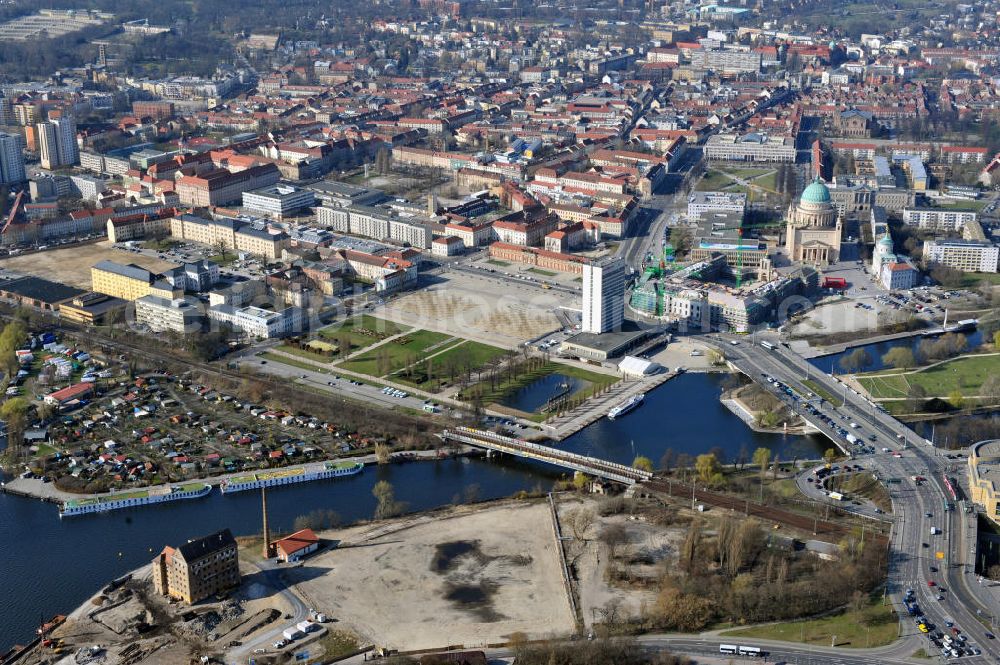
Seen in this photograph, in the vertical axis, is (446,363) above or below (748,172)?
below

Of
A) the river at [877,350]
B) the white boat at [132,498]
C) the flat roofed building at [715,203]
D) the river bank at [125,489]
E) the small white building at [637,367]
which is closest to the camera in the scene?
the white boat at [132,498]

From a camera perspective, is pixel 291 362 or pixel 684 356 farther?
pixel 684 356

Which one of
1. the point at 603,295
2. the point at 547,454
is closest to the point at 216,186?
the point at 603,295

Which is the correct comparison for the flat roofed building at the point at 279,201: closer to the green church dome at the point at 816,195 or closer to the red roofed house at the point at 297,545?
the green church dome at the point at 816,195

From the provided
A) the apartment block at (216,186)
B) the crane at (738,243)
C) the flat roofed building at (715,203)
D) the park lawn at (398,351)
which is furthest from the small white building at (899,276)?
the apartment block at (216,186)

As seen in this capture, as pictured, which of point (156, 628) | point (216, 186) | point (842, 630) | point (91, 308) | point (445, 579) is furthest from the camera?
point (216, 186)

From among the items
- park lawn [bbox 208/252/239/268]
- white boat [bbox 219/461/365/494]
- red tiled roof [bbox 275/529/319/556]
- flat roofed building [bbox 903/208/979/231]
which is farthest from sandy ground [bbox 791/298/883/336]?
park lawn [bbox 208/252/239/268]

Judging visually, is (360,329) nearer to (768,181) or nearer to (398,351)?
(398,351)

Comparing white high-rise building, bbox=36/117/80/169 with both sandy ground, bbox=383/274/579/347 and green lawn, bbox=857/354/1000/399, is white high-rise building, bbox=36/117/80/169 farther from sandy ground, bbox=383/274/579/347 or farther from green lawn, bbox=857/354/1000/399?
green lawn, bbox=857/354/1000/399
